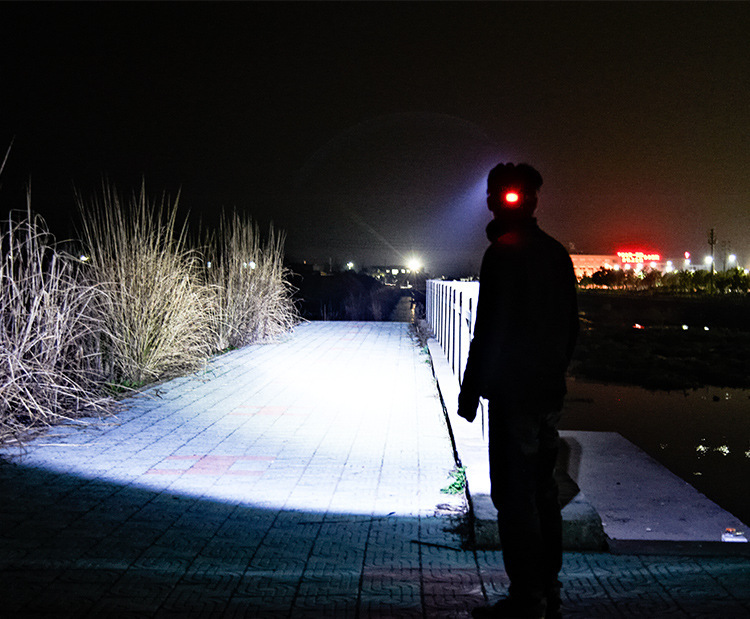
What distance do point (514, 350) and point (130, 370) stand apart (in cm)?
652

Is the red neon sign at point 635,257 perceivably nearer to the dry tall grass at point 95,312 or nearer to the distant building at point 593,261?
the distant building at point 593,261

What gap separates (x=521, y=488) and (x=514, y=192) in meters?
1.24

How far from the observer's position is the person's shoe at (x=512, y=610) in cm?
279

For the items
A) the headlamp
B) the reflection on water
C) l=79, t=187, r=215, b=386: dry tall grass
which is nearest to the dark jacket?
the headlamp

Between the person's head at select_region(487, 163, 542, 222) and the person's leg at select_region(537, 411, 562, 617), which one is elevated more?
the person's head at select_region(487, 163, 542, 222)

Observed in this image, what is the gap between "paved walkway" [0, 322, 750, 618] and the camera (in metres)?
3.04

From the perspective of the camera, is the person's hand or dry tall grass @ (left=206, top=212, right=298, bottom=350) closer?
the person's hand

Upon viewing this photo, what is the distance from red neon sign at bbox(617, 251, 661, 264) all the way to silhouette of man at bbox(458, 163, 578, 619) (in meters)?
159

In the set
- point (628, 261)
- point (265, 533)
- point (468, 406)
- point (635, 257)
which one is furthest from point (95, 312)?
point (635, 257)

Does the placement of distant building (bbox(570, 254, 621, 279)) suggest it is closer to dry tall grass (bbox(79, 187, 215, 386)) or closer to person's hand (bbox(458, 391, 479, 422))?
dry tall grass (bbox(79, 187, 215, 386))

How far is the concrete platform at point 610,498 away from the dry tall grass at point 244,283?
6.98m

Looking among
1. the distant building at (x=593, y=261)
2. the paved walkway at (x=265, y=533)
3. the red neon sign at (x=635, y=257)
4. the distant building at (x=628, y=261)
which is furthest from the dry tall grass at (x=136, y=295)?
the red neon sign at (x=635, y=257)

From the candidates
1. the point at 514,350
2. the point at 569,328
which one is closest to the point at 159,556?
the point at 514,350

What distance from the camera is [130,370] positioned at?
27.3ft
